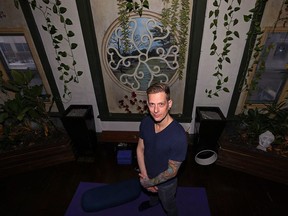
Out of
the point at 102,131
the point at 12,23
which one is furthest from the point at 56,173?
the point at 12,23

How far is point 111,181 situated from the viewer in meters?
3.13

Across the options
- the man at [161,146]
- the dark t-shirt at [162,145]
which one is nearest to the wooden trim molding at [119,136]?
the man at [161,146]

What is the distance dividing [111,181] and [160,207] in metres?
0.90

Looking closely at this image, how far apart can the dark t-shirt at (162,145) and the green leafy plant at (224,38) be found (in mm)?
1711

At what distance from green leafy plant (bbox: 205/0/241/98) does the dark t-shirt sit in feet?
5.62

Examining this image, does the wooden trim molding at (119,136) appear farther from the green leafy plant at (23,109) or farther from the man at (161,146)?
the man at (161,146)

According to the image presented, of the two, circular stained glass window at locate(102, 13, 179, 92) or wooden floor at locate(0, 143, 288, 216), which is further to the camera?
circular stained glass window at locate(102, 13, 179, 92)

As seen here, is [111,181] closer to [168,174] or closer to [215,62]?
[168,174]

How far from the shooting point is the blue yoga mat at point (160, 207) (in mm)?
2664

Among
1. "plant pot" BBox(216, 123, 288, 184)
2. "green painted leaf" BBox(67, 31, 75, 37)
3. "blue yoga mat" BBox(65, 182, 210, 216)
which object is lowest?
"blue yoga mat" BBox(65, 182, 210, 216)

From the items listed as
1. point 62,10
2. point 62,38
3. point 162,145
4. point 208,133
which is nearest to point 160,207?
point 208,133

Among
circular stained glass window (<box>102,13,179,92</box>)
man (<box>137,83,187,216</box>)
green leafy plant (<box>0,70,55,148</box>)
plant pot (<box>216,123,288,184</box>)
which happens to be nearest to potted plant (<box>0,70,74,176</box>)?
green leafy plant (<box>0,70,55,148</box>)

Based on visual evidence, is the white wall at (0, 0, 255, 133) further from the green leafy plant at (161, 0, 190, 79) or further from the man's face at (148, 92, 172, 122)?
the man's face at (148, 92, 172, 122)

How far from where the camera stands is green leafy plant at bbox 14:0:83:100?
2715 mm
